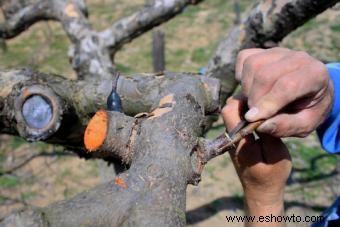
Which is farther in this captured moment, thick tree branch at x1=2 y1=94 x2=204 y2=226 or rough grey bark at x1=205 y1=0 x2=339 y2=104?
rough grey bark at x1=205 y1=0 x2=339 y2=104

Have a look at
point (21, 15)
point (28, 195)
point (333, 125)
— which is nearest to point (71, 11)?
point (21, 15)

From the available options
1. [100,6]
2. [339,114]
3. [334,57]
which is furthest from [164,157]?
[100,6]

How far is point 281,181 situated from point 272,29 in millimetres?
836

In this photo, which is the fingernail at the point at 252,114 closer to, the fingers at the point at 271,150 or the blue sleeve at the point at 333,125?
the fingers at the point at 271,150

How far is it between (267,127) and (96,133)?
0.32 metres

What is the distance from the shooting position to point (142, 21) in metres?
2.23

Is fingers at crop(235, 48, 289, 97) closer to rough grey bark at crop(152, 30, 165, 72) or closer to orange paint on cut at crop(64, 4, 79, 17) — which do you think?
orange paint on cut at crop(64, 4, 79, 17)

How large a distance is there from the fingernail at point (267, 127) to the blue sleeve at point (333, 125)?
1.54 feet

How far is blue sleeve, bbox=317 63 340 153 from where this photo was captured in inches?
49.3

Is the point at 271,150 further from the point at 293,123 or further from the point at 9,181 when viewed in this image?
Result: the point at 9,181

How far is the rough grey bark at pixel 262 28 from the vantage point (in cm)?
153

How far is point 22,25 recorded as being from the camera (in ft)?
7.97

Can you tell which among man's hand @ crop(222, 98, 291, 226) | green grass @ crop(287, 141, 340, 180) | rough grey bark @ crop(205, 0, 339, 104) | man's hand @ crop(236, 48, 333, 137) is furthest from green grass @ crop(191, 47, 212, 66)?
man's hand @ crop(236, 48, 333, 137)

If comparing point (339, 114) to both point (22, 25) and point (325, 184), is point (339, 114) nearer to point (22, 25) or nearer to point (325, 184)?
point (22, 25)
